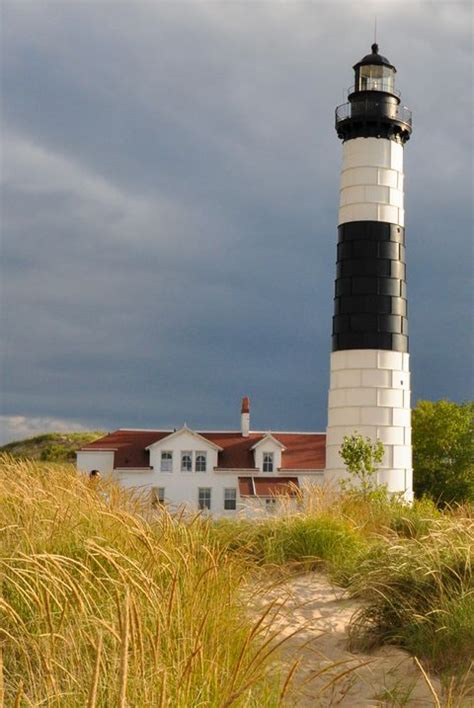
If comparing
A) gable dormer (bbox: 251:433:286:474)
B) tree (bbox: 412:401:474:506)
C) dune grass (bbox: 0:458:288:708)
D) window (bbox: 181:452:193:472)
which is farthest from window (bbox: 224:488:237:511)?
dune grass (bbox: 0:458:288:708)

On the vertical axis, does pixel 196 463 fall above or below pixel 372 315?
below

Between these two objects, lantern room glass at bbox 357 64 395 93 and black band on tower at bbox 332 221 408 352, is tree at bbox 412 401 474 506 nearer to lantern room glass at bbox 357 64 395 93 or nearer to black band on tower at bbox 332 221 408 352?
black band on tower at bbox 332 221 408 352

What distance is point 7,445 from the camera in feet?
208

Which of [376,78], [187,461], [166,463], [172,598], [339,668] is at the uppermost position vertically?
[376,78]

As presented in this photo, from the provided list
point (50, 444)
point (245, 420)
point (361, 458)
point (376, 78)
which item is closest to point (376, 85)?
point (376, 78)

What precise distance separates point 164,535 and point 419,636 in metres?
2.06

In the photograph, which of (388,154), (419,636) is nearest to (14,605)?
(419,636)

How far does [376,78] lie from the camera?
2098 cm

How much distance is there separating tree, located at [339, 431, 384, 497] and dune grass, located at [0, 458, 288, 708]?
37.6 ft

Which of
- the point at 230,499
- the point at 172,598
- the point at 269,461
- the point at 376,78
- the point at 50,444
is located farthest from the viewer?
the point at 50,444

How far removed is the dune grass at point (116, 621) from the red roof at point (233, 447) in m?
28.7

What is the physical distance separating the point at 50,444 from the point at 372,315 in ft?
143

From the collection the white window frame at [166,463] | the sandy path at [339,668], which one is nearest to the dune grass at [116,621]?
the sandy path at [339,668]

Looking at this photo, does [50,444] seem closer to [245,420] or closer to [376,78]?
[245,420]
